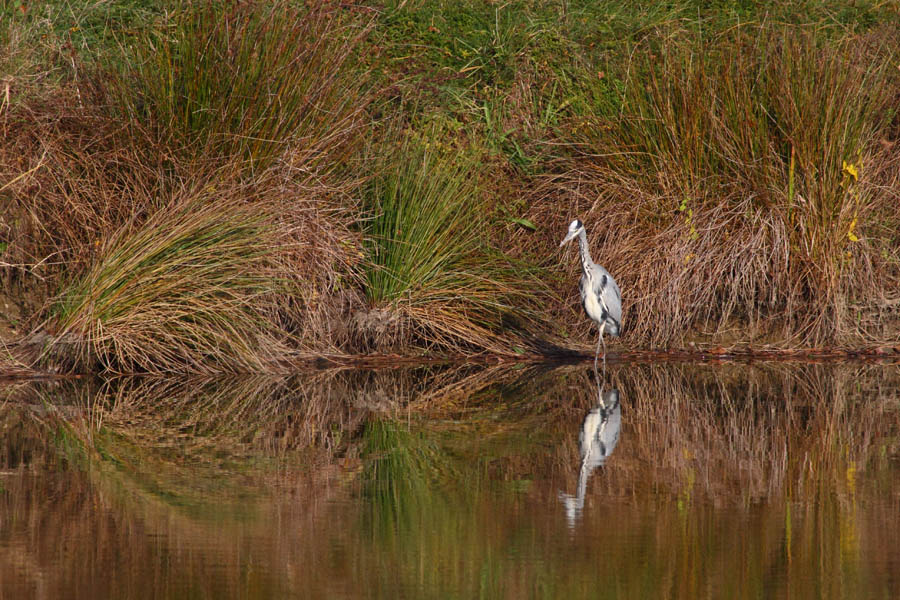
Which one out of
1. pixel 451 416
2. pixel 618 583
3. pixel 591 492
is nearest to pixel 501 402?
pixel 451 416

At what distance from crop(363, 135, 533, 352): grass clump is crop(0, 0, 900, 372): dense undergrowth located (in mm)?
23

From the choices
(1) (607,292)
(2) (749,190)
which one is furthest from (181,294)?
(2) (749,190)

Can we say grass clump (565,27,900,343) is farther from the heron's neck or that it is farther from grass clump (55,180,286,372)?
grass clump (55,180,286,372)

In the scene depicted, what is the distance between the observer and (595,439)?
7.10 meters

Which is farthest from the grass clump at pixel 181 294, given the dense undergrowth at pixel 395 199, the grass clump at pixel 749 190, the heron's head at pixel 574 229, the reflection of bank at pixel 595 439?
the grass clump at pixel 749 190

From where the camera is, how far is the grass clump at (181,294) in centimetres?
917

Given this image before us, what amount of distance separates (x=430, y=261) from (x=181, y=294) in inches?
79.3

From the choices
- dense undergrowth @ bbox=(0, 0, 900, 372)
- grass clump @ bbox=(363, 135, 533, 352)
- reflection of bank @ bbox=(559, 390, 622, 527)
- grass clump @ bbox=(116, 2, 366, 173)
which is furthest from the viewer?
grass clump @ bbox=(363, 135, 533, 352)

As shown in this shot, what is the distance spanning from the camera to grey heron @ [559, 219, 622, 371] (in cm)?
969

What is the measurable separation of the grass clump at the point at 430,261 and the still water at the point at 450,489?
1167mm

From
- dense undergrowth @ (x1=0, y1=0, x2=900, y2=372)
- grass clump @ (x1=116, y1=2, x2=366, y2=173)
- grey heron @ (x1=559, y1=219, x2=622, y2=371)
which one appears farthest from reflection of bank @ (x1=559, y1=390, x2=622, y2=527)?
grass clump @ (x1=116, y1=2, x2=366, y2=173)

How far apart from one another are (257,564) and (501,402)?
393 cm

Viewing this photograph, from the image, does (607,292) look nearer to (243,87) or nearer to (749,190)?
(749,190)

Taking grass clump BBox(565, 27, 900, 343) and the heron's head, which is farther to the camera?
grass clump BBox(565, 27, 900, 343)
